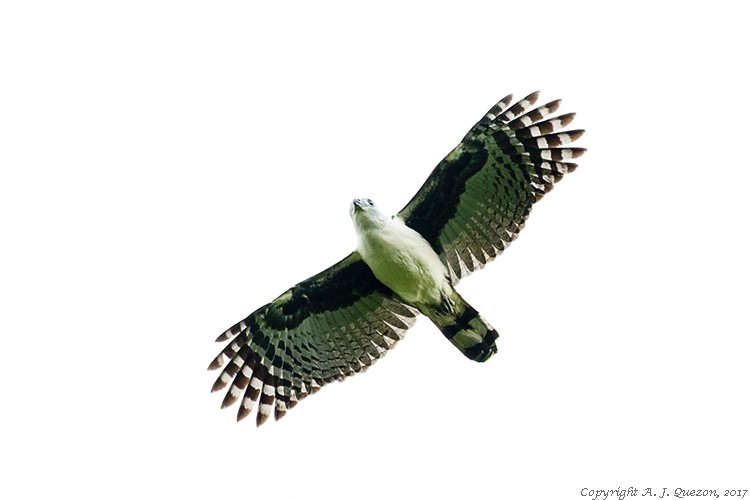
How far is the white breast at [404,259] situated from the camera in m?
11.8

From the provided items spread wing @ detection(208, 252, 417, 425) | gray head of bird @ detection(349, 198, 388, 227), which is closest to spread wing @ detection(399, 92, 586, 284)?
gray head of bird @ detection(349, 198, 388, 227)

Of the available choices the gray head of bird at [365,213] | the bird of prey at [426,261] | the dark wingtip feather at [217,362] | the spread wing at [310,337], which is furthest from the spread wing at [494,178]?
the dark wingtip feather at [217,362]

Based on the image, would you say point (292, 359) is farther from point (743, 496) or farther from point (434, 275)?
point (743, 496)

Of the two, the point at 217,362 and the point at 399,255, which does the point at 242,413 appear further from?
the point at 399,255

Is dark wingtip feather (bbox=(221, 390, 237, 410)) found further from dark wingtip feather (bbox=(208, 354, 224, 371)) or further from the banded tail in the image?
the banded tail

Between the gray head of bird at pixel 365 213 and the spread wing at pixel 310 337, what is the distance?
527 mm

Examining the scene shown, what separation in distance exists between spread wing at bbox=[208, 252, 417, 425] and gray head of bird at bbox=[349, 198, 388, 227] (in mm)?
527

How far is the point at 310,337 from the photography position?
41.4 ft

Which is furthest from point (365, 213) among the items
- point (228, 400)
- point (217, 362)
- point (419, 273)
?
point (228, 400)

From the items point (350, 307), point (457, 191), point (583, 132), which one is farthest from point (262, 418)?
point (583, 132)

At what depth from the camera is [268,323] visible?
12664 millimetres

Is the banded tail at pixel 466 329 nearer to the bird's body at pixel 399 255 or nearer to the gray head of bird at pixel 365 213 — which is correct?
the bird's body at pixel 399 255

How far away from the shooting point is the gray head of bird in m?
11.8

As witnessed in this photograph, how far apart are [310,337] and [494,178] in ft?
8.70
